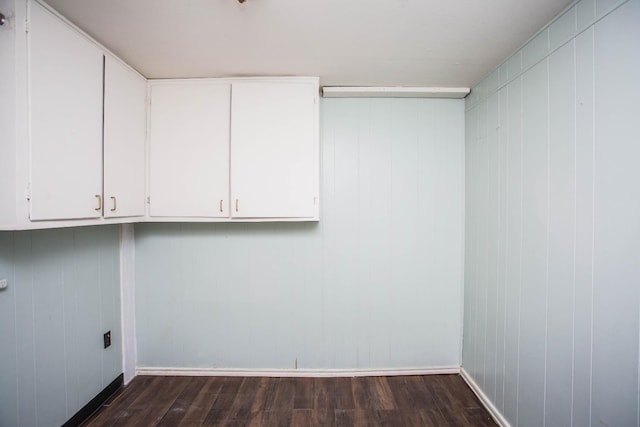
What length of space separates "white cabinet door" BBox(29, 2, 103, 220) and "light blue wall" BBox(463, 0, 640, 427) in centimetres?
242

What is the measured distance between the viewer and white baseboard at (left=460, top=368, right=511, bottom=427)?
1.56 meters

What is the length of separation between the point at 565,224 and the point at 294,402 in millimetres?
1948

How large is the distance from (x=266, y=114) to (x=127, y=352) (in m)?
2.16

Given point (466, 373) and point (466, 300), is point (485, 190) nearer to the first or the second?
point (466, 300)

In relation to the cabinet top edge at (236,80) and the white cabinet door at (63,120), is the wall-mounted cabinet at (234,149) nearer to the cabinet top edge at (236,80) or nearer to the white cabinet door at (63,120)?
the cabinet top edge at (236,80)

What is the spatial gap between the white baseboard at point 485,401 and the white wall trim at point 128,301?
2.68 m

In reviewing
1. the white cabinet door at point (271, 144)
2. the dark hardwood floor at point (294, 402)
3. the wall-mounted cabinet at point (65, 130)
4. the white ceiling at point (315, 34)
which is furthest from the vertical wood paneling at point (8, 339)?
the white ceiling at point (315, 34)

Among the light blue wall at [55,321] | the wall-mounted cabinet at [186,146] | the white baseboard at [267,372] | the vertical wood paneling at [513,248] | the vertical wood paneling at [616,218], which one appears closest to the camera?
the vertical wood paneling at [616,218]

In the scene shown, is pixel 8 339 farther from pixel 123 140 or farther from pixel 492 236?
pixel 492 236

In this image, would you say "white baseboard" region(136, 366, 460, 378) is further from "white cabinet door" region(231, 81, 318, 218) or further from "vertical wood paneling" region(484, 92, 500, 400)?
"white cabinet door" region(231, 81, 318, 218)

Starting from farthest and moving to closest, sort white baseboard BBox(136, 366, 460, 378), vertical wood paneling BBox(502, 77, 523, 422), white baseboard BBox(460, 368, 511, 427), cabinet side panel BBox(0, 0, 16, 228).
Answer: white baseboard BBox(136, 366, 460, 378)
white baseboard BBox(460, 368, 511, 427)
vertical wood paneling BBox(502, 77, 523, 422)
cabinet side panel BBox(0, 0, 16, 228)

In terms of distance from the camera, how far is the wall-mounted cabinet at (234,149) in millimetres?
1752

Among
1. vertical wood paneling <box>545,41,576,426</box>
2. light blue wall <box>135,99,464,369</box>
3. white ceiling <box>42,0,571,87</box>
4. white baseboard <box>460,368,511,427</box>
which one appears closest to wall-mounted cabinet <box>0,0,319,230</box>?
white ceiling <box>42,0,571,87</box>

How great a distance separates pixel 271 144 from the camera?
1754 millimetres
